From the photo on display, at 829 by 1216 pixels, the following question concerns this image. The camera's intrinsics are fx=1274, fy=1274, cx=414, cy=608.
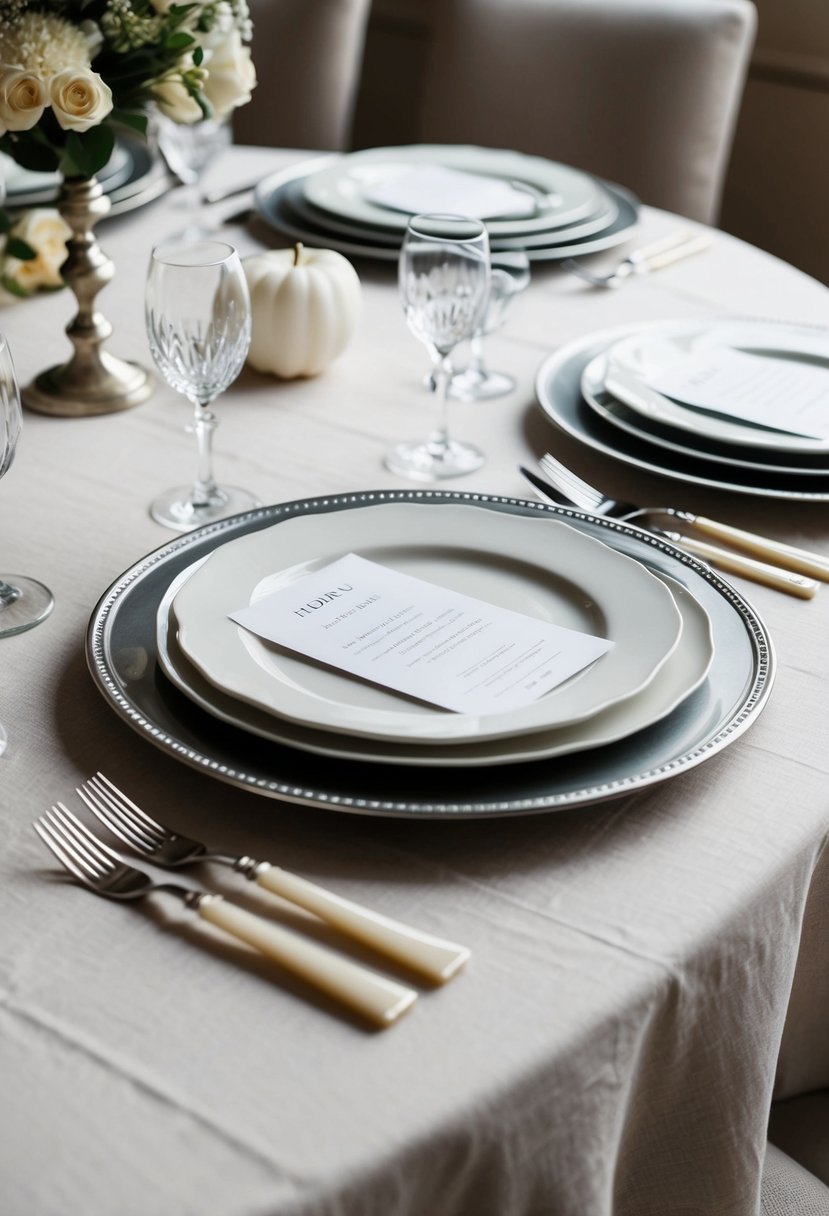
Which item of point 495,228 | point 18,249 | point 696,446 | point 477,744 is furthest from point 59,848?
point 495,228

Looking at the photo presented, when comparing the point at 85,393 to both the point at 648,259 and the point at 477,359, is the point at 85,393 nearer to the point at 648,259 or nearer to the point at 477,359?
the point at 477,359

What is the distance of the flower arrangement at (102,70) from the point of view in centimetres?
97

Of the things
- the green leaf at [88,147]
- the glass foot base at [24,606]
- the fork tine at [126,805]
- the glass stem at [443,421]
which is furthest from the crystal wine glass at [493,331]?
the fork tine at [126,805]

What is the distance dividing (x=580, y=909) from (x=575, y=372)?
2.22 ft

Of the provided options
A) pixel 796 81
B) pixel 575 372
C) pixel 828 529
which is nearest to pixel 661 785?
pixel 828 529

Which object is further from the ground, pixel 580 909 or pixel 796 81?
pixel 796 81

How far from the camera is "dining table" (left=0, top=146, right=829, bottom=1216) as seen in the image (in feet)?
1.62

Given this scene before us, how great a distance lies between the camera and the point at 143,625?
31.0 inches

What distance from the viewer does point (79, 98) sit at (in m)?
0.99

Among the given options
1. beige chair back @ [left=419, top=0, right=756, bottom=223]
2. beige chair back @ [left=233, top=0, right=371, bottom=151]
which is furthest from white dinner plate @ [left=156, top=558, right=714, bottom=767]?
beige chair back @ [left=233, top=0, right=371, bottom=151]

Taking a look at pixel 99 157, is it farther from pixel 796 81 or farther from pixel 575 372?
pixel 796 81

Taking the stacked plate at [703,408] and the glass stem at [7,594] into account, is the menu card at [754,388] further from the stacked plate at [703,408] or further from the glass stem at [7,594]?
the glass stem at [7,594]

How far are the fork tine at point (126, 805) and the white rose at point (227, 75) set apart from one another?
71 centimetres

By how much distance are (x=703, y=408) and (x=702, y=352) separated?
5.0 inches
